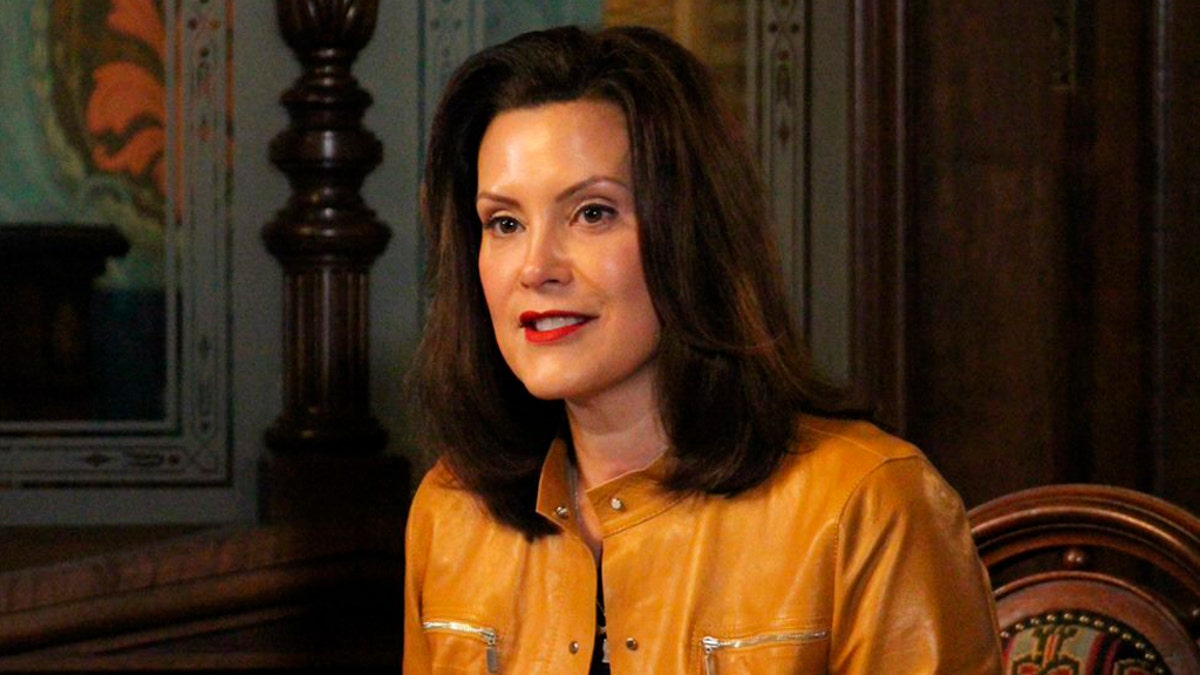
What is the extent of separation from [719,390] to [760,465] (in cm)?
8

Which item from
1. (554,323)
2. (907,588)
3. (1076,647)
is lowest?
(1076,647)

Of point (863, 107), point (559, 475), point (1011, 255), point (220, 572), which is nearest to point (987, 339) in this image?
point (1011, 255)

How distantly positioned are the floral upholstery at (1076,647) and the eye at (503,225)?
68 centimetres

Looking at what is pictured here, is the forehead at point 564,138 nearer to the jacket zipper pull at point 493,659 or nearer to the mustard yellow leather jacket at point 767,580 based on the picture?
the mustard yellow leather jacket at point 767,580

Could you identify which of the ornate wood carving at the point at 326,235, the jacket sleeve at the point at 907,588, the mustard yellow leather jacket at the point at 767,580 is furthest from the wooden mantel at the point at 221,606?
the jacket sleeve at the point at 907,588

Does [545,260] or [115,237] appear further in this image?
[115,237]

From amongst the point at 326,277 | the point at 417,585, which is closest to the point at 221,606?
the point at 326,277

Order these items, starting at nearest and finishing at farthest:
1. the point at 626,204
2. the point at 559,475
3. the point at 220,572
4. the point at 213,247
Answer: the point at 626,204 < the point at 559,475 < the point at 220,572 < the point at 213,247

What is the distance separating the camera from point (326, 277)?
4.06 m

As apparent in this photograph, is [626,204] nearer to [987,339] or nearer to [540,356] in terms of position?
[540,356]

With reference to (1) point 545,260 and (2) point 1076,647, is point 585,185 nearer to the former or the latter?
(1) point 545,260

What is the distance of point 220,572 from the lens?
141 inches

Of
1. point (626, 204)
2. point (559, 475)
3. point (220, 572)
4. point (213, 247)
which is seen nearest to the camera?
point (626, 204)

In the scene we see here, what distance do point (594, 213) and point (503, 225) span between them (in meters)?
0.10
